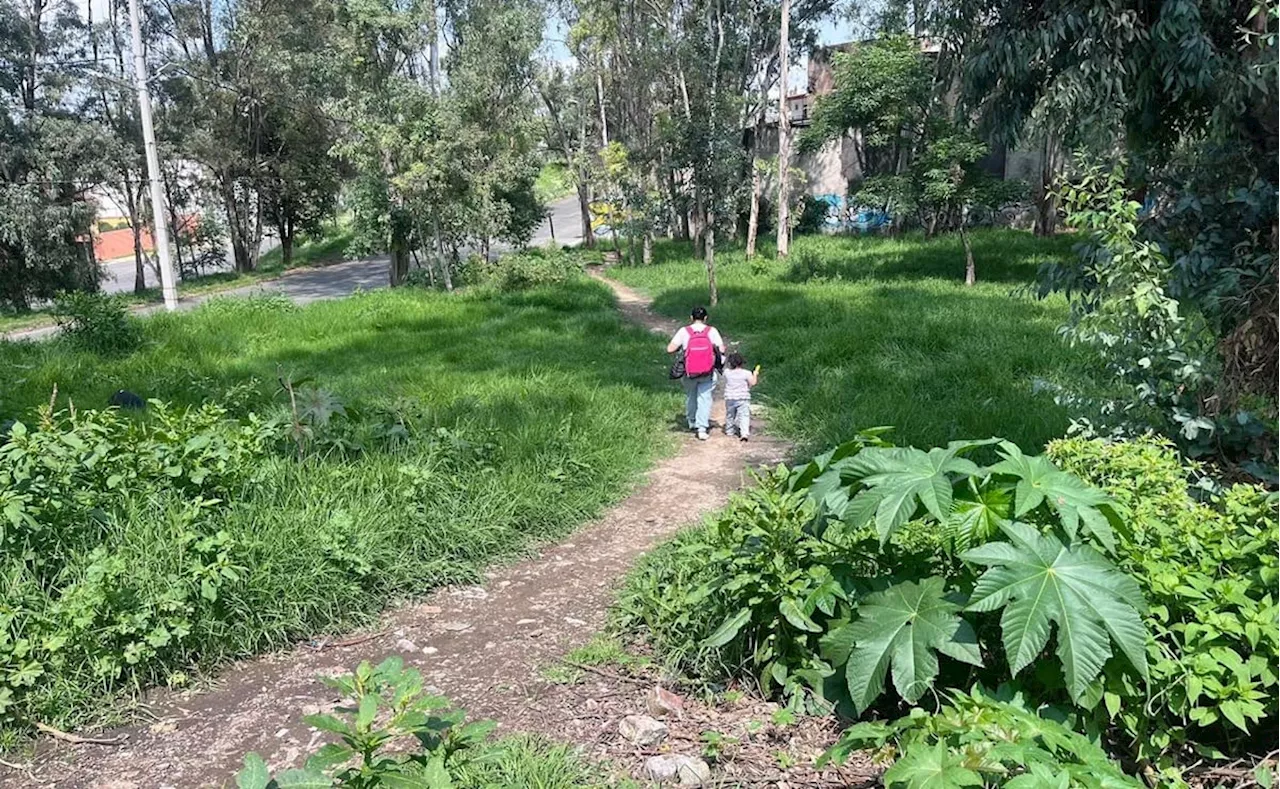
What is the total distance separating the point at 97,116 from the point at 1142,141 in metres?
28.9

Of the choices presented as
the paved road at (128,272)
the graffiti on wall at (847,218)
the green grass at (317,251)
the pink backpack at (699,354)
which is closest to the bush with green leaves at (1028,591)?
the pink backpack at (699,354)

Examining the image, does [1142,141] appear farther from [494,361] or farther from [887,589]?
[494,361]

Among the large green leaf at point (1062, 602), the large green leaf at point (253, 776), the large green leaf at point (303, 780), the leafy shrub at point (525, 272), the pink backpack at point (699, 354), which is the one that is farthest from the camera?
the leafy shrub at point (525, 272)

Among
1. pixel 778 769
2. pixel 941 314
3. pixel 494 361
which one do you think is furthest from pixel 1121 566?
pixel 941 314

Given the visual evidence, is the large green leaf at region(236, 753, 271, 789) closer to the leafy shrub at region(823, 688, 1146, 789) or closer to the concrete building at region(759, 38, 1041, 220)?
the leafy shrub at region(823, 688, 1146, 789)

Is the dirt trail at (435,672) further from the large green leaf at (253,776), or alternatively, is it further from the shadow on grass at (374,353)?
the shadow on grass at (374,353)

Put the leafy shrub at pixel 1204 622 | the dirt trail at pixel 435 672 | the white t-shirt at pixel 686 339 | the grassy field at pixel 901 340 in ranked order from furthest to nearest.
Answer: the white t-shirt at pixel 686 339 < the grassy field at pixel 901 340 < the dirt trail at pixel 435 672 < the leafy shrub at pixel 1204 622

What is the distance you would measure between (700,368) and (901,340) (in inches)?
142

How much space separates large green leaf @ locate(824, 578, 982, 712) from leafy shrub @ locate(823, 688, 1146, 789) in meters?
0.12

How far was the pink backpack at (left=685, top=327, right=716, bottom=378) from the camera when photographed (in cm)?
746

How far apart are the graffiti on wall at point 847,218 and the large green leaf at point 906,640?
24541 millimetres

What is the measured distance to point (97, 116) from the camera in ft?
84.7

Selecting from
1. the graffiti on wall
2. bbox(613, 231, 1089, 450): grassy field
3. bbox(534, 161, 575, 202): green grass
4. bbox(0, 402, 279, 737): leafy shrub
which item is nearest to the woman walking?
bbox(613, 231, 1089, 450): grassy field

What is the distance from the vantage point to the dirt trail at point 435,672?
320 centimetres
